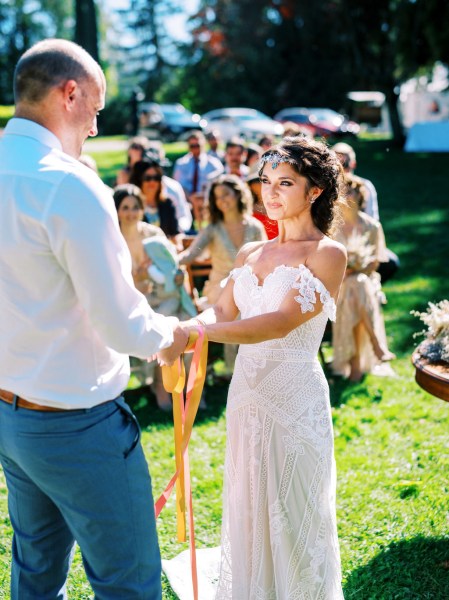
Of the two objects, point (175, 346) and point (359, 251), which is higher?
point (175, 346)

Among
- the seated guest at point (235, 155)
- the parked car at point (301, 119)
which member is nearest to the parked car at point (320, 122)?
the parked car at point (301, 119)

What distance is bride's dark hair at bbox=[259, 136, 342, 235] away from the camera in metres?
2.88

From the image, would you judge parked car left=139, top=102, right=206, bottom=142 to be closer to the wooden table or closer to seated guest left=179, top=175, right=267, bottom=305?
seated guest left=179, top=175, right=267, bottom=305

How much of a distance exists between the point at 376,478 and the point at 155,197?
4.02m

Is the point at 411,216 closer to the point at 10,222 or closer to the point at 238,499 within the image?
the point at 238,499

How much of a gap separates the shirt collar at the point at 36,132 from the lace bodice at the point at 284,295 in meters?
1.09

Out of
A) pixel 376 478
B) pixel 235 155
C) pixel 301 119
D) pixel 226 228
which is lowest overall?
pixel 376 478

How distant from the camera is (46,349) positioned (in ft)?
7.12

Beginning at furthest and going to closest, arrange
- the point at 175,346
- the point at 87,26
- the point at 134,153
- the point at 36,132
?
the point at 87,26 → the point at 134,153 → the point at 175,346 → the point at 36,132

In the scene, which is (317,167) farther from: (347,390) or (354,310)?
(354,310)

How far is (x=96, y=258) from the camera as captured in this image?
203cm

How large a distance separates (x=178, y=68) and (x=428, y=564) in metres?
57.6

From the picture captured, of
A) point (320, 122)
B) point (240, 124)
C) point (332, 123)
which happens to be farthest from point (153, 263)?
point (332, 123)

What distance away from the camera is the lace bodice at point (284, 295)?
2.84 m
